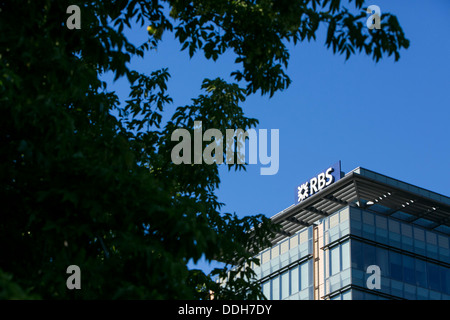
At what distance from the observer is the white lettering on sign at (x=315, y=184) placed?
5697 centimetres

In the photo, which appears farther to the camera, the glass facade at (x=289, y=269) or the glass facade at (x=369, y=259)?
the glass facade at (x=289, y=269)

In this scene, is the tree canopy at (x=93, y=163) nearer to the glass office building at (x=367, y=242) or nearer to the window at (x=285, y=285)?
the glass office building at (x=367, y=242)

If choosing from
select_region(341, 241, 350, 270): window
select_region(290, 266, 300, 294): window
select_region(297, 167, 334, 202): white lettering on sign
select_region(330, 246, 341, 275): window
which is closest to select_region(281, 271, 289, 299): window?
select_region(290, 266, 300, 294): window

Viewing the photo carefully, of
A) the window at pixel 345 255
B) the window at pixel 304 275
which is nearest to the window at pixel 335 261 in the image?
the window at pixel 345 255

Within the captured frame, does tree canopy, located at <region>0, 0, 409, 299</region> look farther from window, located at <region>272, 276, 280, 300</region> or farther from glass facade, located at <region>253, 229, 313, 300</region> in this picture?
window, located at <region>272, 276, 280, 300</region>

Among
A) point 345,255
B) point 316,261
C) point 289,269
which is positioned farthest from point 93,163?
point 289,269

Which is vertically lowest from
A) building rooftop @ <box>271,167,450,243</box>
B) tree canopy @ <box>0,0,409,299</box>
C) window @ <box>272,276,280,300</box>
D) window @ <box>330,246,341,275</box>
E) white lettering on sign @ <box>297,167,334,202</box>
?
tree canopy @ <box>0,0,409,299</box>

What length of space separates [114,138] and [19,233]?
1.75 meters

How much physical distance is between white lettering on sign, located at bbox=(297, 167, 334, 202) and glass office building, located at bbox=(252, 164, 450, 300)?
0.16 meters

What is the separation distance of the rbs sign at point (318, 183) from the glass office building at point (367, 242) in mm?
170

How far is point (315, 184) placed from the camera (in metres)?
57.9

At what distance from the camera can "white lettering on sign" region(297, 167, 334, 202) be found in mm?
56969

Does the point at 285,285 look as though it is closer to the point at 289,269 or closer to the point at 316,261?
the point at 289,269
